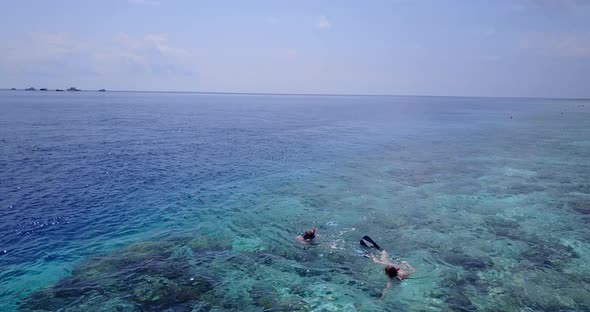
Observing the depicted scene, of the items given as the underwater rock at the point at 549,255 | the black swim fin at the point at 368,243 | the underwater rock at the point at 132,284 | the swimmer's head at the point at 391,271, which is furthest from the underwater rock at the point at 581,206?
the underwater rock at the point at 132,284

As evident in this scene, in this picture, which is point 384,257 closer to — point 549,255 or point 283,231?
point 283,231

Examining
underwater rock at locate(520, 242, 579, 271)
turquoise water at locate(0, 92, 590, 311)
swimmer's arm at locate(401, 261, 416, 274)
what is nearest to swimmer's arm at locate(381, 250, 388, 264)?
turquoise water at locate(0, 92, 590, 311)

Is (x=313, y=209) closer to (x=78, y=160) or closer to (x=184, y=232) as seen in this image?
(x=184, y=232)

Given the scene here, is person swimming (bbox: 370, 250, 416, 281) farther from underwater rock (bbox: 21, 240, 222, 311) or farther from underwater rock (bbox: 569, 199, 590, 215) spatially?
underwater rock (bbox: 569, 199, 590, 215)

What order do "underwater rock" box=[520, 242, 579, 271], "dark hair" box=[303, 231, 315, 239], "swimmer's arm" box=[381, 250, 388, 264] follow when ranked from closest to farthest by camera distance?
"underwater rock" box=[520, 242, 579, 271]
"swimmer's arm" box=[381, 250, 388, 264]
"dark hair" box=[303, 231, 315, 239]

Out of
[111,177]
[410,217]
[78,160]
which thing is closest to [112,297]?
[410,217]

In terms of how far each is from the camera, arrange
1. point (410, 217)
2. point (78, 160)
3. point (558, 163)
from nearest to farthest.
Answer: point (410, 217), point (78, 160), point (558, 163)
